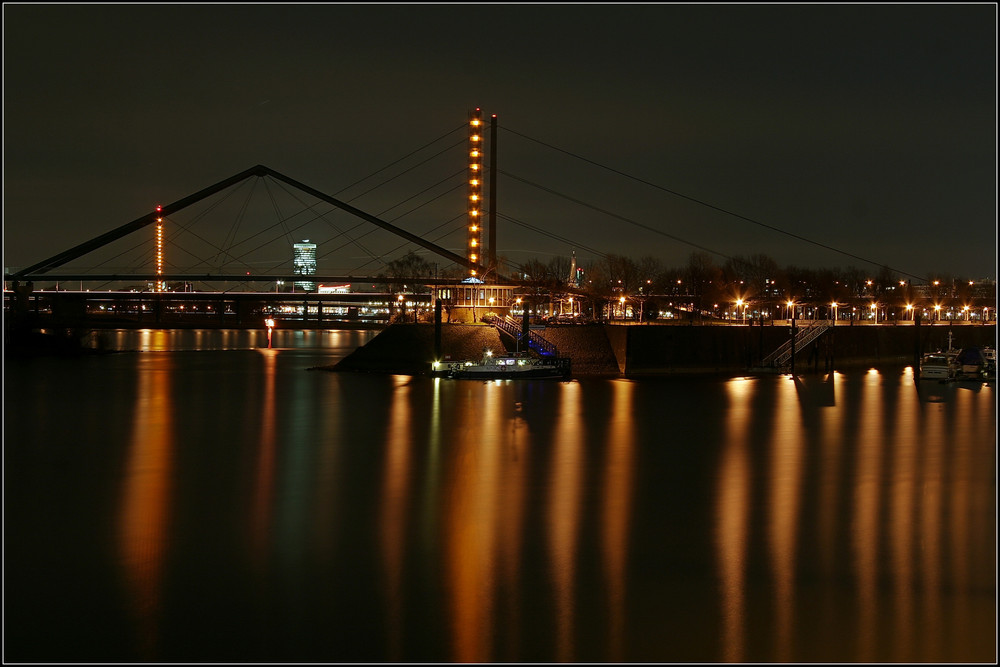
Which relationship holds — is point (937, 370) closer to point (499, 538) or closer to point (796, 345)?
point (796, 345)

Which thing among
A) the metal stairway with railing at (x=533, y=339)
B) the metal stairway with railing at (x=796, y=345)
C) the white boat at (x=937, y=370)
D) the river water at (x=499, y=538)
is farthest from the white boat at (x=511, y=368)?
the white boat at (x=937, y=370)

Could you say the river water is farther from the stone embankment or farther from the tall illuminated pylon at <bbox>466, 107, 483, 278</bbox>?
the tall illuminated pylon at <bbox>466, 107, 483, 278</bbox>

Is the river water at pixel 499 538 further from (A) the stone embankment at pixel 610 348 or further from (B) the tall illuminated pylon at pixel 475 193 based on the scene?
(B) the tall illuminated pylon at pixel 475 193

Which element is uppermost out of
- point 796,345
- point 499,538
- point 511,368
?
point 796,345

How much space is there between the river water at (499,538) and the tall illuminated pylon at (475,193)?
69.6 feet

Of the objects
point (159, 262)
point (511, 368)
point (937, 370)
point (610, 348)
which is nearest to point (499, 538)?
point (511, 368)

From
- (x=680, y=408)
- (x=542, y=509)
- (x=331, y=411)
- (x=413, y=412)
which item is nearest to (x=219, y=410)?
(x=331, y=411)

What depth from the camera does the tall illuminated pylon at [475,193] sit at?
4197 cm

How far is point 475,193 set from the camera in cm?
4244

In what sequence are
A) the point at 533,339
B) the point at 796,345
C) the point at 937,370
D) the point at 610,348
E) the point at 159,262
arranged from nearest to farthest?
the point at 610,348 → the point at 533,339 → the point at 937,370 → the point at 796,345 → the point at 159,262

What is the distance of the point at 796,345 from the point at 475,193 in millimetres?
15687

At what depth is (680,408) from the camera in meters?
22.9

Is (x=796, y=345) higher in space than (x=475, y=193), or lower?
lower

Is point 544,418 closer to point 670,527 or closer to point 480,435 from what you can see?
point 480,435
